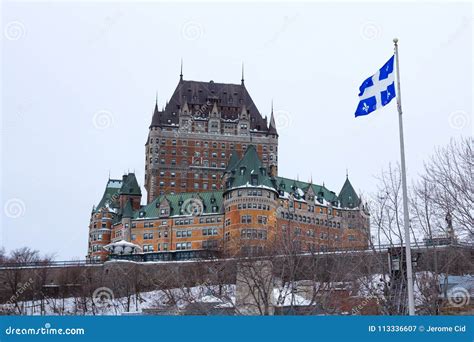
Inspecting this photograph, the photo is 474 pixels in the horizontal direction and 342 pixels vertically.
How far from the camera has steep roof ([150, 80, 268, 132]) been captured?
149 meters

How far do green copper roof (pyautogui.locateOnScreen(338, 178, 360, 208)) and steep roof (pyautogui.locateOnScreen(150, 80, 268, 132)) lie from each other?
84.8ft

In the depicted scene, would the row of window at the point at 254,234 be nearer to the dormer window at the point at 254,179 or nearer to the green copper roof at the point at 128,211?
the dormer window at the point at 254,179

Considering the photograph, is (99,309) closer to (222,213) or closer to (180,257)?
(180,257)

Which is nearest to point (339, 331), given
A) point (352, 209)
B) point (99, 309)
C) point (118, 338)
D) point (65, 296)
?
point (118, 338)

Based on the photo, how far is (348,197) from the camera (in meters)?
132

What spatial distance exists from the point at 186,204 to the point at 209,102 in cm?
3519

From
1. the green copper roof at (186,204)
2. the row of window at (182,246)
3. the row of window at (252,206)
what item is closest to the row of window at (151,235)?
the row of window at (182,246)

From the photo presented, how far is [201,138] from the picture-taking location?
481 feet

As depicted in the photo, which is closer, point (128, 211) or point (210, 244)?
point (210, 244)

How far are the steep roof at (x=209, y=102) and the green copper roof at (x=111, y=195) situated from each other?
15.0 meters

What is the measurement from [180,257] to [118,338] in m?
94.4

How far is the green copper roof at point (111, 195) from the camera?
13275 centimetres

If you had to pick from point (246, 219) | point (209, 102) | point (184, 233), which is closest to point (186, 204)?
point (184, 233)

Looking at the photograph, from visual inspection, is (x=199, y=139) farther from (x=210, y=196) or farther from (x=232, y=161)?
(x=210, y=196)
